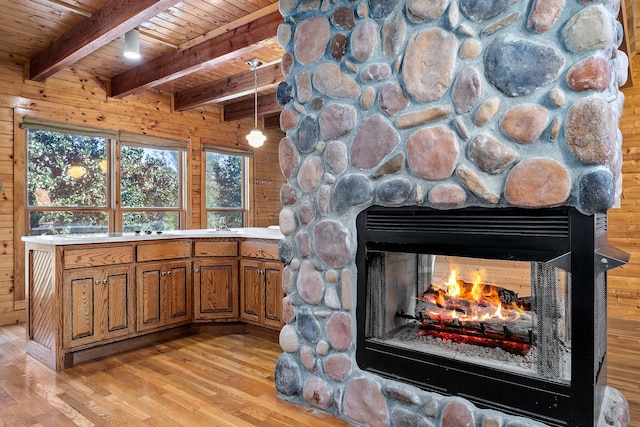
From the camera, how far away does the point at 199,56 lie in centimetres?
408

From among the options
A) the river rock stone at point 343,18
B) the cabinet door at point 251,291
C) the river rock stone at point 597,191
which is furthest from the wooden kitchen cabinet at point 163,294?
the river rock stone at point 597,191

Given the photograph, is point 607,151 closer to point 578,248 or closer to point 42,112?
point 578,248

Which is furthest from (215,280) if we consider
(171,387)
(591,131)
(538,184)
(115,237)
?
(591,131)

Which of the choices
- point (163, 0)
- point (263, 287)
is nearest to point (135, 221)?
point (263, 287)

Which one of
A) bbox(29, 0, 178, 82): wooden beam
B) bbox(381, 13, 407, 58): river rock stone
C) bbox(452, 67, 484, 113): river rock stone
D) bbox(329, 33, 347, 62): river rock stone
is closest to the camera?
bbox(452, 67, 484, 113): river rock stone

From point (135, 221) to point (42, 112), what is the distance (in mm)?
1638

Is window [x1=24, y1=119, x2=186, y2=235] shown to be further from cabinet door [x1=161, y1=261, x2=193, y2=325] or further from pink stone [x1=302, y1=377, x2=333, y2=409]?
pink stone [x1=302, y1=377, x2=333, y2=409]

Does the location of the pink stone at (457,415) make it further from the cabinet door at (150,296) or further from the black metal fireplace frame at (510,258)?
the cabinet door at (150,296)

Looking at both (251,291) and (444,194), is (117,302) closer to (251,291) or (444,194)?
(251,291)

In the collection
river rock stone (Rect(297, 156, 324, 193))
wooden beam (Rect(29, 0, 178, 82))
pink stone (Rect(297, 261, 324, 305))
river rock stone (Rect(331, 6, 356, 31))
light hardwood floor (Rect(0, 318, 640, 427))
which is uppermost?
wooden beam (Rect(29, 0, 178, 82))

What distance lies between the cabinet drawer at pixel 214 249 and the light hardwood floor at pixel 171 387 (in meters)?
0.77

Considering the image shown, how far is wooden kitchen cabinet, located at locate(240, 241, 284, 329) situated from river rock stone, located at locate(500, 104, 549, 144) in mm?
2227

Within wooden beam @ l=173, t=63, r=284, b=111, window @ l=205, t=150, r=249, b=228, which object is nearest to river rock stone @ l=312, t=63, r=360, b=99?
wooden beam @ l=173, t=63, r=284, b=111

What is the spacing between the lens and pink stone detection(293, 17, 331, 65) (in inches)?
91.5
